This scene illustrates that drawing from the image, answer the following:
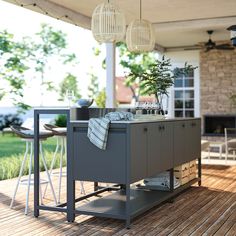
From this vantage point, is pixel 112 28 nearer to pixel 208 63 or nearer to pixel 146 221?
pixel 146 221

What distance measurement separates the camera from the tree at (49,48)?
20.9 m

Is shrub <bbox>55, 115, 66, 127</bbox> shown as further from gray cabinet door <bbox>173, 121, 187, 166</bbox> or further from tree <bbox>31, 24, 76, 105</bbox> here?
gray cabinet door <bbox>173, 121, 187, 166</bbox>

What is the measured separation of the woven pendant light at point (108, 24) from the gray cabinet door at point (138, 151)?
143 centimetres

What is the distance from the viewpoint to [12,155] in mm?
10461

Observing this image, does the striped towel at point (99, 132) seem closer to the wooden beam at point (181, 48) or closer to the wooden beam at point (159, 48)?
the wooden beam at point (159, 48)

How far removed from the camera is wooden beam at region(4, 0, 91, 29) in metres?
6.92

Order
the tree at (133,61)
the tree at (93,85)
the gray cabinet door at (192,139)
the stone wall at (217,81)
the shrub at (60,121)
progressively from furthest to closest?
the tree at (93,85), the tree at (133,61), the shrub at (60,121), the stone wall at (217,81), the gray cabinet door at (192,139)

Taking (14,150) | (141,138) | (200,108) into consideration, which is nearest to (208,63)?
(200,108)

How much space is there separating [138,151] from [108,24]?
69.7 inches

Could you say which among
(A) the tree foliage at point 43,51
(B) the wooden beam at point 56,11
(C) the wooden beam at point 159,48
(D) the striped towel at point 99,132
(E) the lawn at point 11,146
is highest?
(A) the tree foliage at point 43,51

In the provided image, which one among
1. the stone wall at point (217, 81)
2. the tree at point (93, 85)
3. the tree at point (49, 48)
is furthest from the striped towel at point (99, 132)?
the tree at point (93, 85)

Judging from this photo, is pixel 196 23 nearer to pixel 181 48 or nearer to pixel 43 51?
pixel 181 48

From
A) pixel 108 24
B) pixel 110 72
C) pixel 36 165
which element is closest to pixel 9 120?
pixel 110 72

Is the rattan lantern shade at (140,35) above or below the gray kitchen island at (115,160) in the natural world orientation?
above
